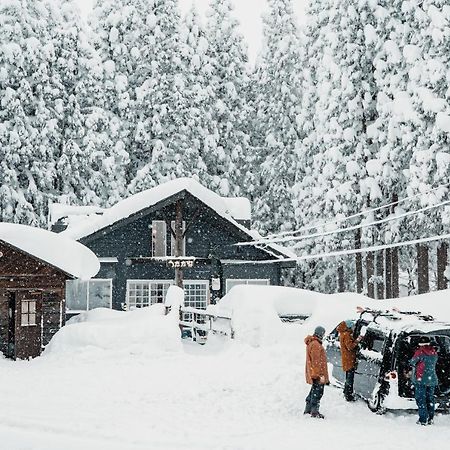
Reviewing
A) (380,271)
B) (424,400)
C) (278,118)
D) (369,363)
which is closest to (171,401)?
(369,363)

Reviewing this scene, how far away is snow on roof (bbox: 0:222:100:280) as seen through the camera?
2223cm

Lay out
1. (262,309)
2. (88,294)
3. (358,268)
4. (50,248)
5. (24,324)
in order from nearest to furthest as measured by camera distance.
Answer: (262,309), (24,324), (50,248), (88,294), (358,268)

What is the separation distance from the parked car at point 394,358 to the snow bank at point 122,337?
8.42 m

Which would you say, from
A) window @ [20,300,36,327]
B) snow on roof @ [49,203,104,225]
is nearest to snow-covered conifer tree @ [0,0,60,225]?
snow on roof @ [49,203,104,225]

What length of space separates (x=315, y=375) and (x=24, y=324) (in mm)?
12034

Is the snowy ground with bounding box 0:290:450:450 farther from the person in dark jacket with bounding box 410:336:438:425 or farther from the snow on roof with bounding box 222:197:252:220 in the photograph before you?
the snow on roof with bounding box 222:197:252:220

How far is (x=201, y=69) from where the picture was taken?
144 feet

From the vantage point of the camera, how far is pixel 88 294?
30.6m

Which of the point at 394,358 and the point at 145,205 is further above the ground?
the point at 145,205

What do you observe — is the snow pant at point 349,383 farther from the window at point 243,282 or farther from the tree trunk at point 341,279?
the tree trunk at point 341,279

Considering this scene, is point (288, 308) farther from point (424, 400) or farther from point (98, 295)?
point (424, 400)

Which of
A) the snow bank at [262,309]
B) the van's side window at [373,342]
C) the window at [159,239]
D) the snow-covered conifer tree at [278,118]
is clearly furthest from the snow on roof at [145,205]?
the van's side window at [373,342]

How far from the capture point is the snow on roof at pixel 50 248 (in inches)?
875

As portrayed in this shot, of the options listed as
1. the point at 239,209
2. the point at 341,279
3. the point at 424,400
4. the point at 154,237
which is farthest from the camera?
the point at 341,279
